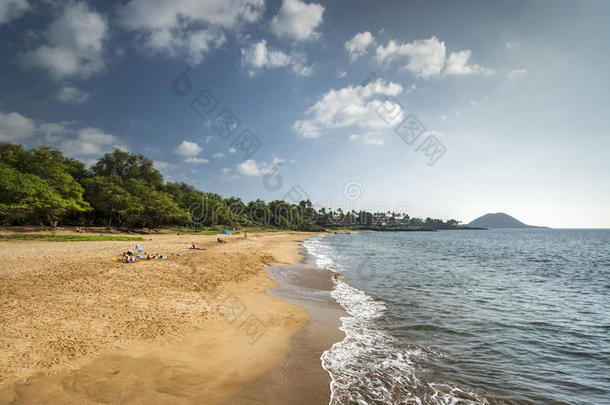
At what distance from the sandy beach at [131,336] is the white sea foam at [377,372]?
1.65m

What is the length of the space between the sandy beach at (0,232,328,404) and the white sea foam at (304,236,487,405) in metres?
1.65

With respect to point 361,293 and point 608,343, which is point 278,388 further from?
point 608,343

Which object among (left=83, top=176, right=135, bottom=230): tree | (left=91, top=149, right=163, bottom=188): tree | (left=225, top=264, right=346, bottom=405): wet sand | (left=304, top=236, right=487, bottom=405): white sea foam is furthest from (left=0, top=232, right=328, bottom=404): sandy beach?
(left=91, top=149, right=163, bottom=188): tree

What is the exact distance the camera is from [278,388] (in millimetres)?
5367

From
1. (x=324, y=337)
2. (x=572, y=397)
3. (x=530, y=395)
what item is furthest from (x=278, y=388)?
(x=572, y=397)

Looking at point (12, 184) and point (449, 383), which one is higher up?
point (12, 184)

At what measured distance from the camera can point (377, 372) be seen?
20.8 feet

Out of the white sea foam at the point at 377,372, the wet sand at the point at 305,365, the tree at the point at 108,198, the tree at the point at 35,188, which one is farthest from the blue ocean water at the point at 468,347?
the tree at the point at 108,198

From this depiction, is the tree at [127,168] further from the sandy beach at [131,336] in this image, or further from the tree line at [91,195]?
the sandy beach at [131,336]

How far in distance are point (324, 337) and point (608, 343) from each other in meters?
10.4

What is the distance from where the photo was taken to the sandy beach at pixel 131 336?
4.75 meters

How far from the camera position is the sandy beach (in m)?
4.75

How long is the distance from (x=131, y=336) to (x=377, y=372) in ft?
21.8

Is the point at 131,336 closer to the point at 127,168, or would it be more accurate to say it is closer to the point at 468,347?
the point at 468,347
